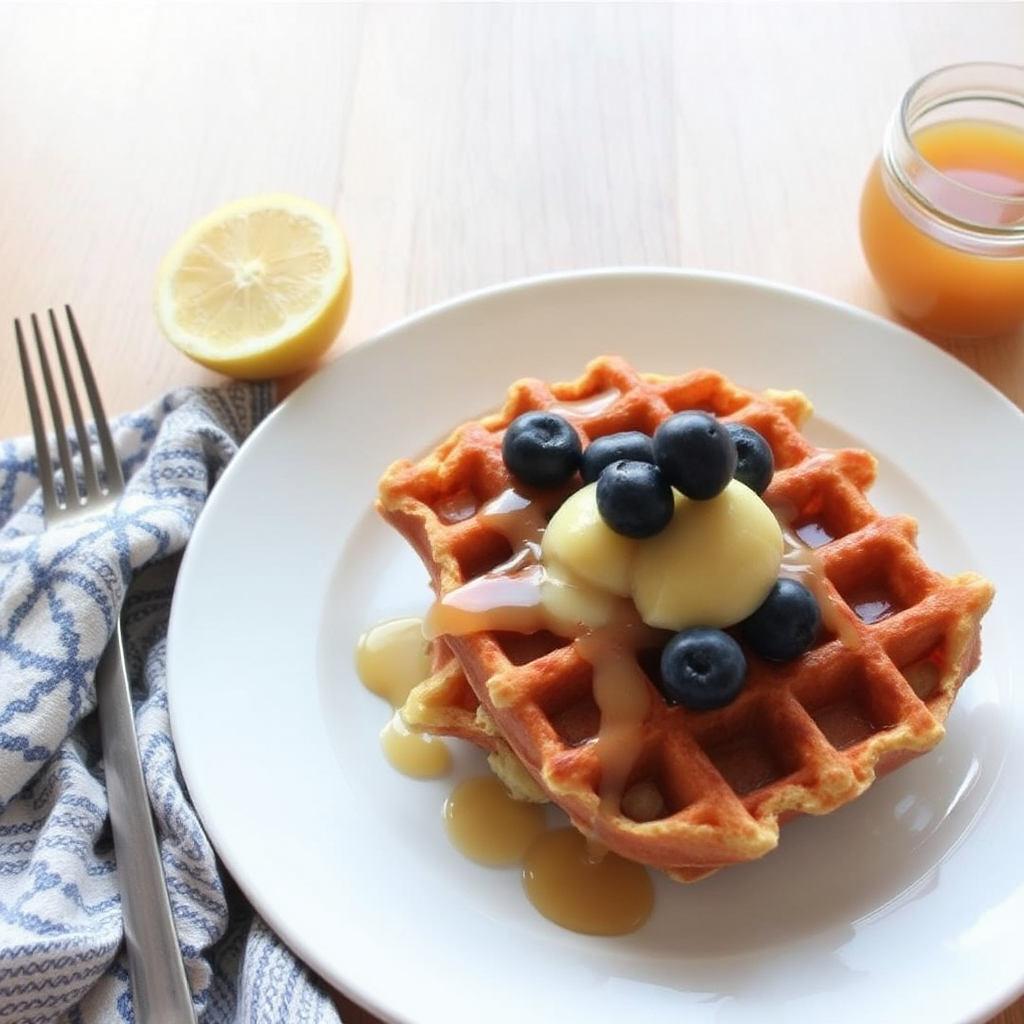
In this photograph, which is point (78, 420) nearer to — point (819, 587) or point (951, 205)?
point (819, 587)

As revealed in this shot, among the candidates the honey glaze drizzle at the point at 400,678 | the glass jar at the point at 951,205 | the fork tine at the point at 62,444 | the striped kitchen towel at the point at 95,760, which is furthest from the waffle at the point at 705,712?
the fork tine at the point at 62,444

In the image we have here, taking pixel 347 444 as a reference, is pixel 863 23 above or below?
above

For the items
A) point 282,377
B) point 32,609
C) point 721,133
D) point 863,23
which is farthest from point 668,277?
point 32,609

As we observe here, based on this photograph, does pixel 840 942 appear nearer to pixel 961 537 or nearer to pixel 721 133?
pixel 961 537

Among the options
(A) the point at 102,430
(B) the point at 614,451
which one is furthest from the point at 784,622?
(A) the point at 102,430

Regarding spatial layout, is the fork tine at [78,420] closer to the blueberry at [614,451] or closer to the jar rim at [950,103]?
the blueberry at [614,451]

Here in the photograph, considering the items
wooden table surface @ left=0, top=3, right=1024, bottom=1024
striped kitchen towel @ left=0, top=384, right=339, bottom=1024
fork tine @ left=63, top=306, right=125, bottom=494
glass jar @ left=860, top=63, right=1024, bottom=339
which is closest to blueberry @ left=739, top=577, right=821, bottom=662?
striped kitchen towel @ left=0, top=384, right=339, bottom=1024

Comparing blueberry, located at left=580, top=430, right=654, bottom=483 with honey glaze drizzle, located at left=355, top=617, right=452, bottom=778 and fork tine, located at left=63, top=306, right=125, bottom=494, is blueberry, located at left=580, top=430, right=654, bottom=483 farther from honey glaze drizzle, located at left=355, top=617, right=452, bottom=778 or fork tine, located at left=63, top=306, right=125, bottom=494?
fork tine, located at left=63, top=306, right=125, bottom=494

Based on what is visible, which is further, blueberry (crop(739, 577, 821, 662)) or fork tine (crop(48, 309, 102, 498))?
fork tine (crop(48, 309, 102, 498))
